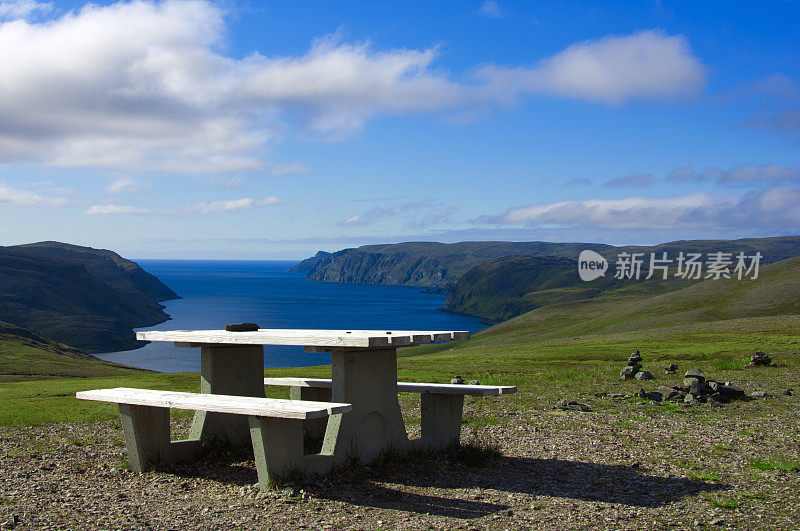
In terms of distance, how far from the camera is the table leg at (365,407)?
10492mm

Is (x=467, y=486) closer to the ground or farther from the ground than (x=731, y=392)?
closer to the ground

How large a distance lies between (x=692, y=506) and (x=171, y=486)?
7.33m

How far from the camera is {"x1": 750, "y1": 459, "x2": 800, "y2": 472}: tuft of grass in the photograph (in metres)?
11.1

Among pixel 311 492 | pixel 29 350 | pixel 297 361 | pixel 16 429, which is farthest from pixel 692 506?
pixel 297 361

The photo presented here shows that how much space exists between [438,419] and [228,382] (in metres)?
3.82

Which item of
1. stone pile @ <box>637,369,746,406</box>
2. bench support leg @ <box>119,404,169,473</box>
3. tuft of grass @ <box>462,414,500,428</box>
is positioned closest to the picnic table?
bench support leg @ <box>119,404,169,473</box>

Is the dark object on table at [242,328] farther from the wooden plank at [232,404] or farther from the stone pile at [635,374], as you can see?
the stone pile at [635,374]

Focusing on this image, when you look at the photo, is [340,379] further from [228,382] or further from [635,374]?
[635,374]

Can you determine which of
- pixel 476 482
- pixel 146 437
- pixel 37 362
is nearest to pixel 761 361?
pixel 476 482

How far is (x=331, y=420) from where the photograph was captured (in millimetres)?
10500

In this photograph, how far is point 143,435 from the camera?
11172 millimetres

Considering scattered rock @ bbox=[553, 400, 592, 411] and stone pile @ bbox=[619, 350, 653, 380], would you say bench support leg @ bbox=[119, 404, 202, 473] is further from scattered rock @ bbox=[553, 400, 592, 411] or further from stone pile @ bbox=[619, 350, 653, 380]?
stone pile @ bbox=[619, 350, 653, 380]

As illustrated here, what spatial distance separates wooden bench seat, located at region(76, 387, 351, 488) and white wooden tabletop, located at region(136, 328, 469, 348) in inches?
37.3

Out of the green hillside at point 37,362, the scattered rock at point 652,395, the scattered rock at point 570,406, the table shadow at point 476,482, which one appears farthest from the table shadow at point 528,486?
the green hillside at point 37,362
